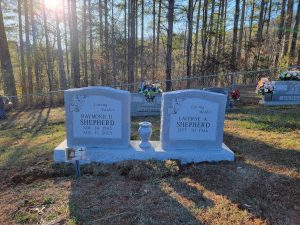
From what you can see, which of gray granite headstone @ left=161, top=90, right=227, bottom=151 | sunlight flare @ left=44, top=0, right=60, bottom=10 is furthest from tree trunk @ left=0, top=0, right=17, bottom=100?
gray granite headstone @ left=161, top=90, right=227, bottom=151

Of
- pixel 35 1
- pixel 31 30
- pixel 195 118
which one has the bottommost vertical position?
pixel 195 118

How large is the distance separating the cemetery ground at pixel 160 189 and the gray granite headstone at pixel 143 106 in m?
3.61

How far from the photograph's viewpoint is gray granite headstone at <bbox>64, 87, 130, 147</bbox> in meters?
4.66

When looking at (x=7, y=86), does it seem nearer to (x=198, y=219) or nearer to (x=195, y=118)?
(x=195, y=118)

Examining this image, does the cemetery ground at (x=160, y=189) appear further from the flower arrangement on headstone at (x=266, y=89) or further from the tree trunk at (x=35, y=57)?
the tree trunk at (x=35, y=57)

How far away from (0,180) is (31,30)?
17817 mm

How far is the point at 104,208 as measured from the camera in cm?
322

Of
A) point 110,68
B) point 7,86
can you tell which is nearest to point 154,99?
point 7,86

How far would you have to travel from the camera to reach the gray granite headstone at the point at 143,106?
8867 millimetres

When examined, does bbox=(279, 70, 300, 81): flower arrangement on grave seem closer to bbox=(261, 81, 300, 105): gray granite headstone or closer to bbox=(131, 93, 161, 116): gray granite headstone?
bbox=(261, 81, 300, 105): gray granite headstone

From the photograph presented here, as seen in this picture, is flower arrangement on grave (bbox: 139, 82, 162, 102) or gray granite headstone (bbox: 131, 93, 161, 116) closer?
flower arrangement on grave (bbox: 139, 82, 162, 102)

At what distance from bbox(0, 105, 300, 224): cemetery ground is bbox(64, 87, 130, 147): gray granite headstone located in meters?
0.54

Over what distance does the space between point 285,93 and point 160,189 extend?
24.4 feet

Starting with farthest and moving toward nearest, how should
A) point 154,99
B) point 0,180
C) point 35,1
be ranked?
point 35,1, point 154,99, point 0,180
